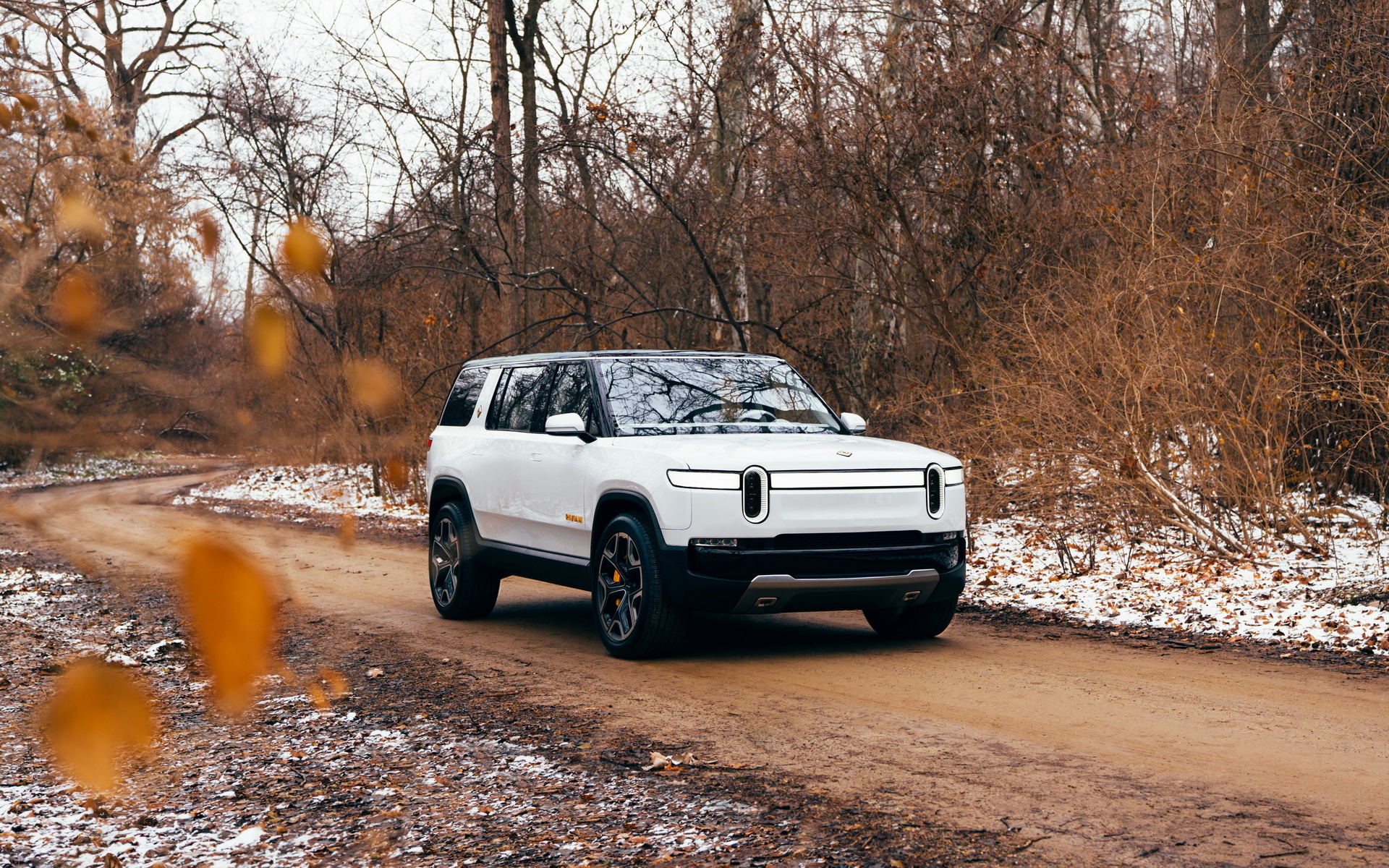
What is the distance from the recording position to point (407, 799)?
17.6ft

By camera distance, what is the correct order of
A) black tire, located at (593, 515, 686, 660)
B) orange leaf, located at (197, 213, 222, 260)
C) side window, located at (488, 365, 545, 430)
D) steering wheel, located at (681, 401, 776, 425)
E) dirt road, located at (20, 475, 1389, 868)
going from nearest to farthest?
1. orange leaf, located at (197, 213, 222, 260)
2. dirt road, located at (20, 475, 1389, 868)
3. black tire, located at (593, 515, 686, 660)
4. steering wheel, located at (681, 401, 776, 425)
5. side window, located at (488, 365, 545, 430)

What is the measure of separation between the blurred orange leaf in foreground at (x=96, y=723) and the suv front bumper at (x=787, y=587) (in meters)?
2.91

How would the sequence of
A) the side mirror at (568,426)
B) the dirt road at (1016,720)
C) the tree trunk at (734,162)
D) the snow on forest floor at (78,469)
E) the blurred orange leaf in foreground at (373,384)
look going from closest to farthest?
the snow on forest floor at (78,469)
the dirt road at (1016,720)
the side mirror at (568,426)
the blurred orange leaf in foreground at (373,384)
the tree trunk at (734,162)

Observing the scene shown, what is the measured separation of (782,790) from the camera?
5.35m

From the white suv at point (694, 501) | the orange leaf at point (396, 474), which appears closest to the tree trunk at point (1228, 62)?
the white suv at point (694, 501)

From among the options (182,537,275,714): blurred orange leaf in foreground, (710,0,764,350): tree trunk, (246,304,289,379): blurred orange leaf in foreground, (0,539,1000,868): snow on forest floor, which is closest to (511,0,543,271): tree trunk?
(710,0,764,350): tree trunk

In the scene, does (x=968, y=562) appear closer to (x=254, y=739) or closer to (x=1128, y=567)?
(x=1128, y=567)

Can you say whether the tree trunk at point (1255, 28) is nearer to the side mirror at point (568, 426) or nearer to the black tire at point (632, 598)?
Result: the side mirror at point (568, 426)

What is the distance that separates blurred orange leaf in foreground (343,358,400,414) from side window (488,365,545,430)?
3.00 meters

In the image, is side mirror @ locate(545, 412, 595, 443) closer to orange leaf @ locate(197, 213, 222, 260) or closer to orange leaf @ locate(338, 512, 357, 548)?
orange leaf @ locate(197, 213, 222, 260)

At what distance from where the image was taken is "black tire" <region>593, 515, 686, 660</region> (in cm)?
810

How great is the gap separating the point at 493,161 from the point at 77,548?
23.4 feet

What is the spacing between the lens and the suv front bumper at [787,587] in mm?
7875

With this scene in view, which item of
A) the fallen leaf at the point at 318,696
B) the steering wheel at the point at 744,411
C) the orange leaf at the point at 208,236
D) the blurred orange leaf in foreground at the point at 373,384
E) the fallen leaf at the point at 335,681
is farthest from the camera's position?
the blurred orange leaf in foreground at the point at 373,384
